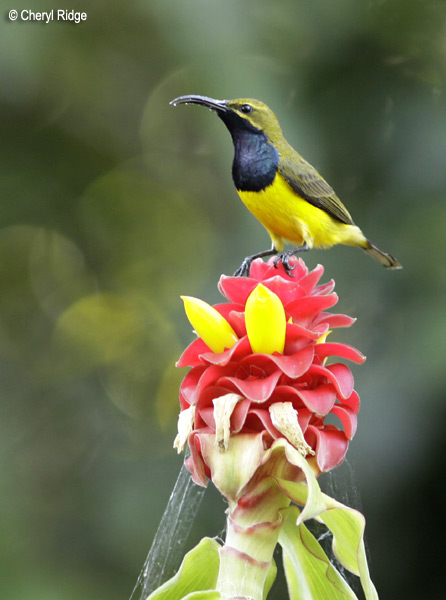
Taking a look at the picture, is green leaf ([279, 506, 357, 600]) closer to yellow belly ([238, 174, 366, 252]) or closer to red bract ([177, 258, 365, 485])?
red bract ([177, 258, 365, 485])

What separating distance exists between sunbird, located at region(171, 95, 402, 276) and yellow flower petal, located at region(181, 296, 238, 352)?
59 centimetres

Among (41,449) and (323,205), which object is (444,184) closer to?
(323,205)

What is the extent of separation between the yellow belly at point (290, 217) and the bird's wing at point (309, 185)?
1cm

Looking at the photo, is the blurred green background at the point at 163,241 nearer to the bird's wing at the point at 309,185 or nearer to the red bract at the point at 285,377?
the bird's wing at the point at 309,185

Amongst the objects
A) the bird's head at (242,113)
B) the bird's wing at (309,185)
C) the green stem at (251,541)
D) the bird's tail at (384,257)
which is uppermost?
the bird's head at (242,113)

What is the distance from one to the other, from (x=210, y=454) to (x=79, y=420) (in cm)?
175

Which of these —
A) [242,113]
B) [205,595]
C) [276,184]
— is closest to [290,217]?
[276,184]

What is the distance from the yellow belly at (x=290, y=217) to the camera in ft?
4.50

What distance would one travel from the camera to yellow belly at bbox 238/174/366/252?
137 cm

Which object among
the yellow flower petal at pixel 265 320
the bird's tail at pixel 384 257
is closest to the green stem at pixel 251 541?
the yellow flower petal at pixel 265 320

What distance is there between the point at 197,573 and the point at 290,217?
0.82 m

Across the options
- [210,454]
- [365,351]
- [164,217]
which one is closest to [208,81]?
[164,217]

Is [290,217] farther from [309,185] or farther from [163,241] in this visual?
[163,241]

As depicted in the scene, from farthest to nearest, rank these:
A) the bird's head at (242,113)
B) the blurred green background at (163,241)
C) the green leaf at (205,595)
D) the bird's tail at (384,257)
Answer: the blurred green background at (163,241), the bird's tail at (384,257), the bird's head at (242,113), the green leaf at (205,595)
